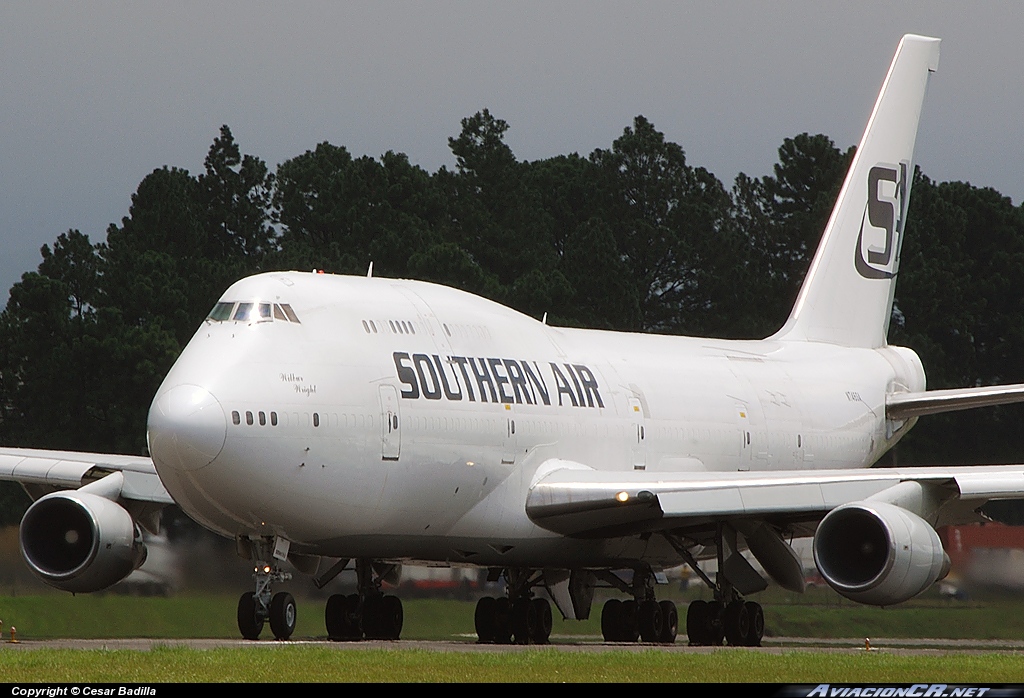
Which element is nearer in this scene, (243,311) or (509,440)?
(243,311)

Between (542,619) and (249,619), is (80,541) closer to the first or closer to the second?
(249,619)

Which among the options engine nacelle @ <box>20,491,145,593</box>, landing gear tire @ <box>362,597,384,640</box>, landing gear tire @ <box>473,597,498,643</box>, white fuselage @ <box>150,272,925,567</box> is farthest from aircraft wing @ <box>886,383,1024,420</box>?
engine nacelle @ <box>20,491,145,593</box>

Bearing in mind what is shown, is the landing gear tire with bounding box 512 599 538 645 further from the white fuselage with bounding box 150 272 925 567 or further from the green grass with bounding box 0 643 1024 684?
the green grass with bounding box 0 643 1024 684

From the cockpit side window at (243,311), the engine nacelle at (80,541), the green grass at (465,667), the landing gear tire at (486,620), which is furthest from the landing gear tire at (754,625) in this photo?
the cockpit side window at (243,311)

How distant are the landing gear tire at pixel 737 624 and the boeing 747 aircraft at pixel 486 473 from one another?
29 millimetres

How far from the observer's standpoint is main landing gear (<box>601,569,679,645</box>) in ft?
78.6

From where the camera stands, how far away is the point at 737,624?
2303 centimetres

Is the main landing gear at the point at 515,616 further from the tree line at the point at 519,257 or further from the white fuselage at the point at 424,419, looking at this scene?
the tree line at the point at 519,257

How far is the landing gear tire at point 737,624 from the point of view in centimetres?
2302

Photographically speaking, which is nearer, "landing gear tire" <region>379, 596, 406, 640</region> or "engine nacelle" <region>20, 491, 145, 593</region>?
"engine nacelle" <region>20, 491, 145, 593</region>

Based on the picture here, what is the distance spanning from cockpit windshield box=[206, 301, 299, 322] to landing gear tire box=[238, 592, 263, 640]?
9.82 feet

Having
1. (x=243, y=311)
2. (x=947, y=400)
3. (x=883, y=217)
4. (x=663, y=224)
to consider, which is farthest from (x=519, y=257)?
(x=243, y=311)

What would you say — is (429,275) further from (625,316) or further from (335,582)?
(335,582)

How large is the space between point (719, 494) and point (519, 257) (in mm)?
38153
